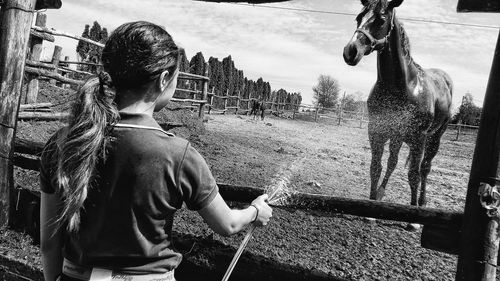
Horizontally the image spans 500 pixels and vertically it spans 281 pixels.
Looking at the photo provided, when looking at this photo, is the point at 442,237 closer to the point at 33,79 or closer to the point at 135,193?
the point at 135,193

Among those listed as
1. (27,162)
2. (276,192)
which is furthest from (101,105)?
(27,162)

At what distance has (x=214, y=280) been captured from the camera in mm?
3066

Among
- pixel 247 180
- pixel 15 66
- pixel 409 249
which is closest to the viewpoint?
pixel 15 66

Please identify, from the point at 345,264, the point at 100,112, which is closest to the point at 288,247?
the point at 345,264

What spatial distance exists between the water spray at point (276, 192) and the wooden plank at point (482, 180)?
3.47 feet

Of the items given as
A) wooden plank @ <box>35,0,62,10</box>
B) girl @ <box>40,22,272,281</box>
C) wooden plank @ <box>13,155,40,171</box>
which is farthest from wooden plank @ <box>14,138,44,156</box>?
girl @ <box>40,22,272,281</box>

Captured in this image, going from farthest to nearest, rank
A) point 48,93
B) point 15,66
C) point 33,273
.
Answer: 1. point 48,93
2. point 15,66
3. point 33,273

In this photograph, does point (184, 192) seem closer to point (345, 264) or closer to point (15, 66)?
point (345, 264)

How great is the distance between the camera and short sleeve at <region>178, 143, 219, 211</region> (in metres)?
1.33

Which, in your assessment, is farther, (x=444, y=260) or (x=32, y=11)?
(x=444, y=260)

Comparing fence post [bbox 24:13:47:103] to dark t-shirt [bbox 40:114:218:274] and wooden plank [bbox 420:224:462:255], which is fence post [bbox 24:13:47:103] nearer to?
dark t-shirt [bbox 40:114:218:274]

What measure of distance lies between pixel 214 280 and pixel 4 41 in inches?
99.5

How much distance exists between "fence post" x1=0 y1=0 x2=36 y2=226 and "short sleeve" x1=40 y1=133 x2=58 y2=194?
2.24 meters

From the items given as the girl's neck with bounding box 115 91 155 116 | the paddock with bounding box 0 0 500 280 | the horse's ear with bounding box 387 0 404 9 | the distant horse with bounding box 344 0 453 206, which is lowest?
the paddock with bounding box 0 0 500 280
